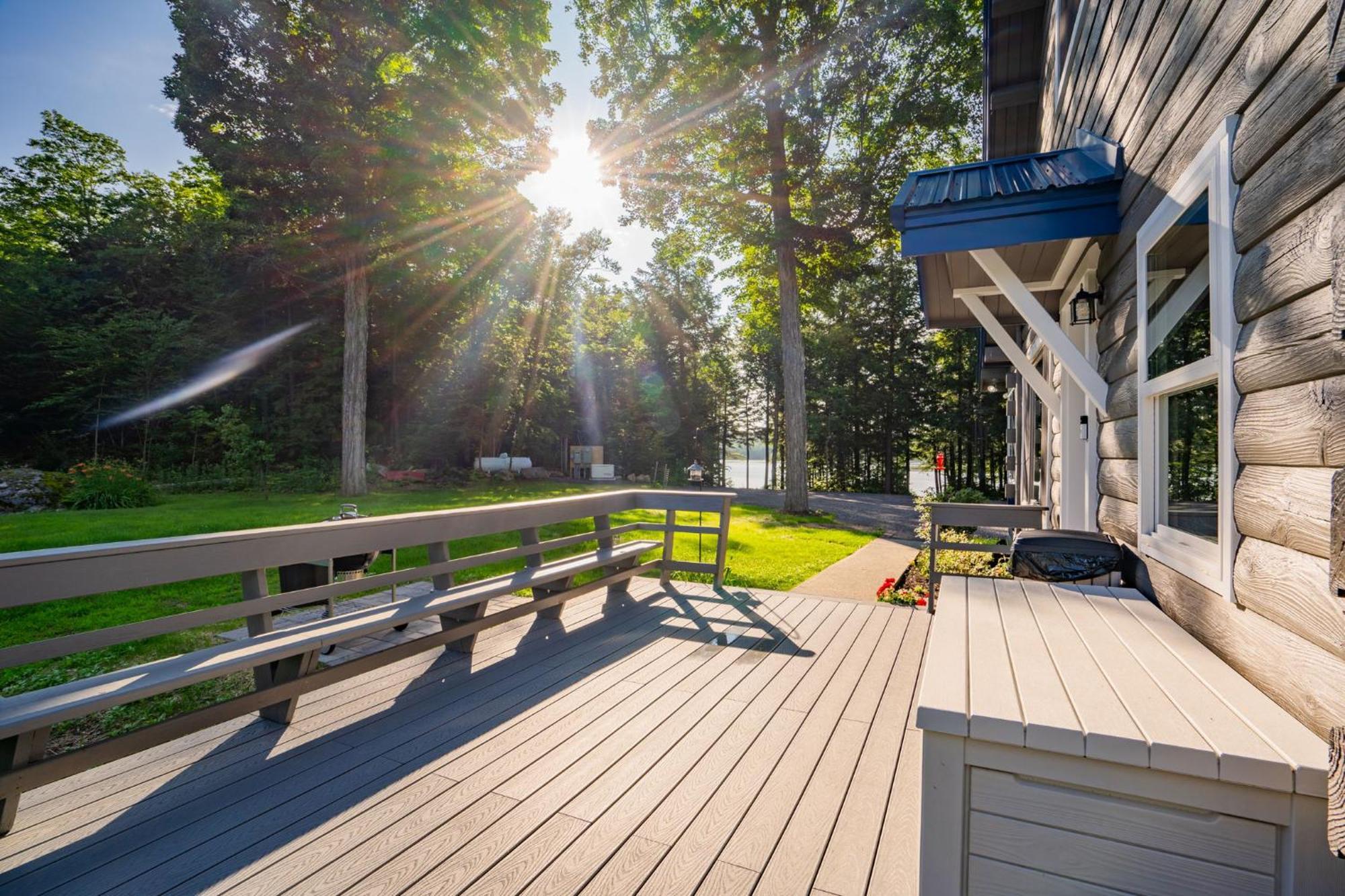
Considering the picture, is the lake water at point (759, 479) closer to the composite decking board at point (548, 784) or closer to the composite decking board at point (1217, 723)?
the composite decking board at point (548, 784)

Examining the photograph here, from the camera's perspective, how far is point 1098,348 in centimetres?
302

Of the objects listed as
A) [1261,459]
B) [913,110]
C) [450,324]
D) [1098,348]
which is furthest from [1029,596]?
[450,324]

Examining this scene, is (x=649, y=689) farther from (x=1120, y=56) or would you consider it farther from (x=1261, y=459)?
(x=1120, y=56)

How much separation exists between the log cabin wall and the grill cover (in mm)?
462

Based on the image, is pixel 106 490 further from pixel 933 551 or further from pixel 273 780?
pixel 933 551

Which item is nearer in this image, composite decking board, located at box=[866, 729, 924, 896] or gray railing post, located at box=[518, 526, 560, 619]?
composite decking board, located at box=[866, 729, 924, 896]

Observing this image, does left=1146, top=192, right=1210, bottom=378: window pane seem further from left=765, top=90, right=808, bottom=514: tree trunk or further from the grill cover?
left=765, top=90, right=808, bottom=514: tree trunk

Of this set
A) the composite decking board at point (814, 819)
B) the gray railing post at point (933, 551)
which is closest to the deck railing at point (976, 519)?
the gray railing post at point (933, 551)

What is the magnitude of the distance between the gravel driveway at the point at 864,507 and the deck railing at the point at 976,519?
14.9ft

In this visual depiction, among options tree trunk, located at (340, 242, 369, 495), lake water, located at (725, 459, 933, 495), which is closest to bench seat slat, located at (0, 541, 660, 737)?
tree trunk, located at (340, 242, 369, 495)

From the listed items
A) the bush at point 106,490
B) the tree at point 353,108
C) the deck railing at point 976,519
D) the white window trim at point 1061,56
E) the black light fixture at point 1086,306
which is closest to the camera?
the black light fixture at point 1086,306

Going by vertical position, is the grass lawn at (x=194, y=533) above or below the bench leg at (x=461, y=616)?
below

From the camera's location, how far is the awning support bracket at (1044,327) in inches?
109

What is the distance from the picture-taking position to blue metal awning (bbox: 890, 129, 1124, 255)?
2555 millimetres
